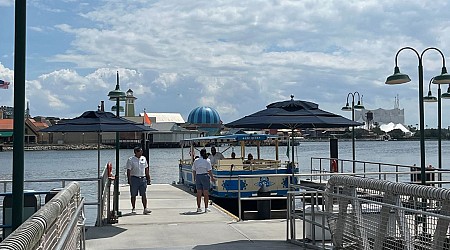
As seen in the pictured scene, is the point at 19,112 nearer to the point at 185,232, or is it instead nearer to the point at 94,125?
the point at 185,232

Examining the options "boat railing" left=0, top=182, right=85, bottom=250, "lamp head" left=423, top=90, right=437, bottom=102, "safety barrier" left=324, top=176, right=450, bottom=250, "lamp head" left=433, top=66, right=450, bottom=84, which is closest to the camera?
"boat railing" left=0, top=182, right=85, bottom=250

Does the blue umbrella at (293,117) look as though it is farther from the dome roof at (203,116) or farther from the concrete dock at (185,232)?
the dome roof at (203,116)

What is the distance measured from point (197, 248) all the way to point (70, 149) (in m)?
115

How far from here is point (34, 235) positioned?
3.75 m

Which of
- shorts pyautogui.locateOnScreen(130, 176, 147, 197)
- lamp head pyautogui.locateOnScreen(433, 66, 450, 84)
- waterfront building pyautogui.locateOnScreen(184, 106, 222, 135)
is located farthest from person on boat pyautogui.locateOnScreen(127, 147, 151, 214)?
waterfront building pyautogui.locateOnScreen(184, 106, 222, 135)

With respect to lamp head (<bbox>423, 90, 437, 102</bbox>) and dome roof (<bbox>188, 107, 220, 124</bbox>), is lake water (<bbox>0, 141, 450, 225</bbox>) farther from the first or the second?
lamp head (<bbox>423, 90, 437, 102</bbox>)

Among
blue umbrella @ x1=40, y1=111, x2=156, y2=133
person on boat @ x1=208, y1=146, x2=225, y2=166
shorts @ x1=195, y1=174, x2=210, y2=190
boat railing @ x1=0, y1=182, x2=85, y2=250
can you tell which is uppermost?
blue umbrella @ x1=40, y1=111, x2=156, y2=133

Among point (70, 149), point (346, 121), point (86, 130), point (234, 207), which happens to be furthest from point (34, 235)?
point (70, 149)

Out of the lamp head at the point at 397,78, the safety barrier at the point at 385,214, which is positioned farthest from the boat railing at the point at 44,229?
the lamp head at the point at 397,78

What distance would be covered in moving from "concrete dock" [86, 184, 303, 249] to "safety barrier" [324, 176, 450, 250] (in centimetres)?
162

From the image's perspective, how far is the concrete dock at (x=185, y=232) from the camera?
34.5ft

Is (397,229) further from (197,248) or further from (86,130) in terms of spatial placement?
(86,130)

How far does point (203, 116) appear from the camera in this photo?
47344 millimetres

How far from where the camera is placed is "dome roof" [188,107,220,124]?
47.1 metres
